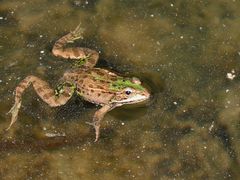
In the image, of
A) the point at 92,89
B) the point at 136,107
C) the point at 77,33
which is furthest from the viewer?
the point at 77,33

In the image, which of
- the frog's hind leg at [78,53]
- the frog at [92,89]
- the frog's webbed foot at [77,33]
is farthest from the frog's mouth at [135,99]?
the frog's webbed foot at [77,33]

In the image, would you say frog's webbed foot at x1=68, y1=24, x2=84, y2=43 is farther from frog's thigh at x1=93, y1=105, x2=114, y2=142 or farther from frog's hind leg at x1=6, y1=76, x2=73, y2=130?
frog's thigh at x1=93, y1=105, x2=114, y2=142

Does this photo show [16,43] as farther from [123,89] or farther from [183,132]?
[183,132]

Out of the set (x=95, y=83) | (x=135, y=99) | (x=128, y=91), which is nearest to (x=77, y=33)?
(x=95, y=83)

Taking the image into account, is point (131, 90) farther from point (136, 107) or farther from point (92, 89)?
point (92, 89)

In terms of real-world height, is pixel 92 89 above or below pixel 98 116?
above

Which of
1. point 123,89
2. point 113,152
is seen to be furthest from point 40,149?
point 123,89

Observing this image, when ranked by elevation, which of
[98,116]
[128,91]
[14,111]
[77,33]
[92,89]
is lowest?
[14,111]
